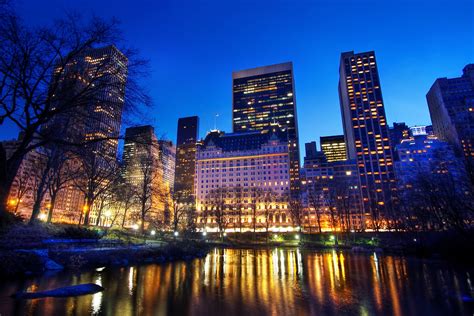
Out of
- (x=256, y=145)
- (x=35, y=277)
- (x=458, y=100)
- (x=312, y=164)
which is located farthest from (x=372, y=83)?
(x=35, y=277)

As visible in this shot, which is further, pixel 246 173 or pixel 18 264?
pixel 246 173

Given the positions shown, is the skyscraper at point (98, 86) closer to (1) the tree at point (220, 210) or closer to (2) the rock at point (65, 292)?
(2) the rock at point (65, 292)

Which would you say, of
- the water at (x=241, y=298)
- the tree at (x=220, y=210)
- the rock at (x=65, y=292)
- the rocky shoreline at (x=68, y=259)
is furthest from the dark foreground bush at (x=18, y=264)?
the tree at (x=220, y=210)

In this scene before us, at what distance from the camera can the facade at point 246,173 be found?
140 metres

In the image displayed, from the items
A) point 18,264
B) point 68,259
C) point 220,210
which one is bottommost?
point 68,259

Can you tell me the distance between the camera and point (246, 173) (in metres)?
157

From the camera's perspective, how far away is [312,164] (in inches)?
6988

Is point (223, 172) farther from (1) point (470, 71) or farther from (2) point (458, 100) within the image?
(1) point (470, 71)

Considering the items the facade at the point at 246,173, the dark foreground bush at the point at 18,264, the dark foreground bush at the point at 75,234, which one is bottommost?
the dark foreground bush at the point at 18,264

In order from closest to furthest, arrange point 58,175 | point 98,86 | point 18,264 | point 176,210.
Result: point 98,86 → point 18,264 → point 58,175 → point 176,210

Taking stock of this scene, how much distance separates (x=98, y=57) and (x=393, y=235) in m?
82.7

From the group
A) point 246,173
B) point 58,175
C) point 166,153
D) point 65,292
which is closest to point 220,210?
point 246,173

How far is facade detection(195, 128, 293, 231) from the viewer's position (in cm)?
14050

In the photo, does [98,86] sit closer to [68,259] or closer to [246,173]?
[68,259]
